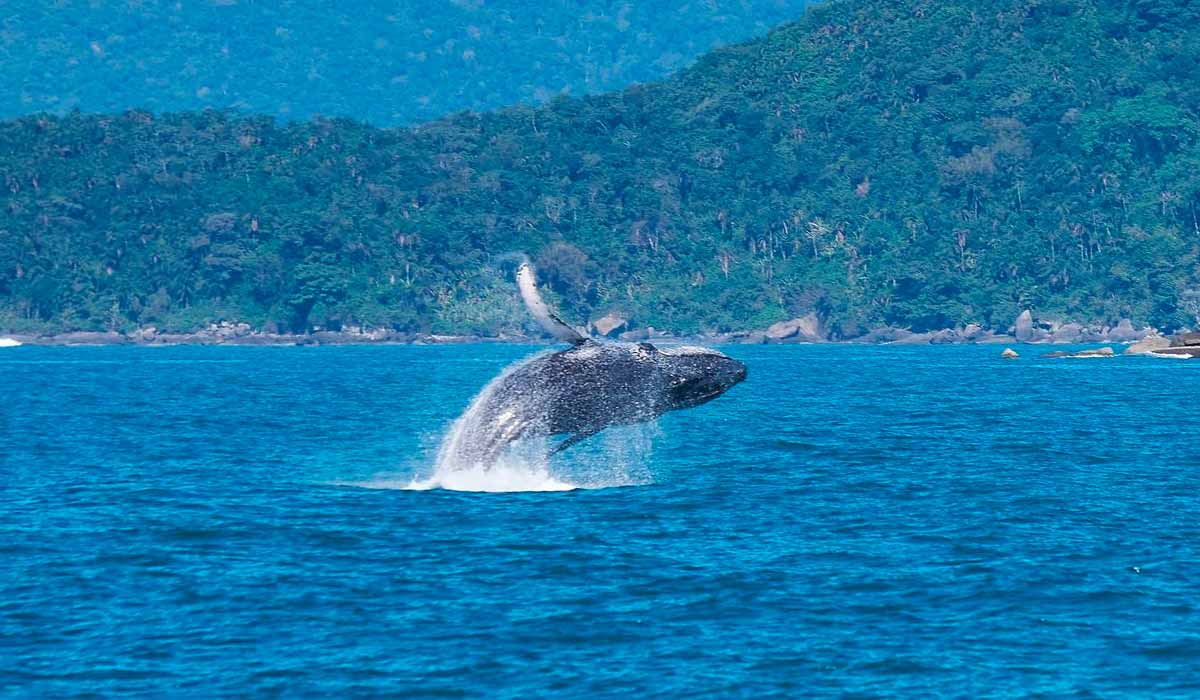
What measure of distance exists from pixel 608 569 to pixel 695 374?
3868mm

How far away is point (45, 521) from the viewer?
3731 centimetres

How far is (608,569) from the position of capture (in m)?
30.6

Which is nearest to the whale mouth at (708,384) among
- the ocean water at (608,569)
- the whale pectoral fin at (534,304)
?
the ocean water at (608,569)

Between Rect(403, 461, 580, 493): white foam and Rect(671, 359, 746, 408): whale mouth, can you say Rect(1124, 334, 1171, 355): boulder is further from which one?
Rect(671, 359, 746, 408): whale mouth

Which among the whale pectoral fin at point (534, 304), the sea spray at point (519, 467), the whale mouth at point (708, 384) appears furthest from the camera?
the sea spray at point (519, 467)

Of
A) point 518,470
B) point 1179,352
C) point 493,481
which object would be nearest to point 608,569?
point 493,481

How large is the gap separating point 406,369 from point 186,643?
12847 centimetres

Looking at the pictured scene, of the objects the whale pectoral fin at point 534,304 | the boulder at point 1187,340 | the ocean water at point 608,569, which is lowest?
the boulder at point 1187,340

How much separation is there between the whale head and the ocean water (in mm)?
2950

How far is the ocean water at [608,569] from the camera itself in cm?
2380

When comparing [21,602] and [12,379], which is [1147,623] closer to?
[21,602]

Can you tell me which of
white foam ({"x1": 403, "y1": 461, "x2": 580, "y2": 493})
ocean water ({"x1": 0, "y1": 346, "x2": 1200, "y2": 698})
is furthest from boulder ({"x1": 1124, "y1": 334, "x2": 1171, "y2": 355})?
white foam ({"x1": 403, "y1": 461, "x2": 580, "y2": 493})

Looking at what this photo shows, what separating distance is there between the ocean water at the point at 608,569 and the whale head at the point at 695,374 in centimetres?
295

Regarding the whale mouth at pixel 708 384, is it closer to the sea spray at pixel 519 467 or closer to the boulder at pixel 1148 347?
the sea spray at pixel 519 467
